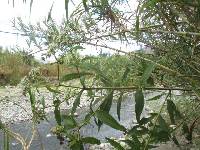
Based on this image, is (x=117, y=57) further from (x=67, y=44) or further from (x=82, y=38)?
(x=67, y=44)

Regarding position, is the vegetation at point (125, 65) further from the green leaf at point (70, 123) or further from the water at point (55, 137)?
the water at point (55, 137)

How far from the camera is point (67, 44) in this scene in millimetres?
1383

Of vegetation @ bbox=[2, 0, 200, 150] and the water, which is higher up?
vegetation @ bbox=[2, 0, 200, 150]

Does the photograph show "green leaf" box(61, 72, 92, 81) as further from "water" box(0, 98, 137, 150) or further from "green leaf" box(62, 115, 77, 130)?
"water" box(0, 98, 137, 150)

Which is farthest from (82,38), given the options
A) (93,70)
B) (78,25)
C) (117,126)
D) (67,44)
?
(117,126)

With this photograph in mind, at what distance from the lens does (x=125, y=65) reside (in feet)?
6.16

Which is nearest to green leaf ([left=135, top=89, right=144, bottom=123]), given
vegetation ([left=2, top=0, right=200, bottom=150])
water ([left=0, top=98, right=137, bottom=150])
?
vegetation ([left=2, top=0, right=200, bottom=150])

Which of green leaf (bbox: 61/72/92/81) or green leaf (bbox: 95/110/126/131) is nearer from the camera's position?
green leaf (bbox: 95/110/126/131)

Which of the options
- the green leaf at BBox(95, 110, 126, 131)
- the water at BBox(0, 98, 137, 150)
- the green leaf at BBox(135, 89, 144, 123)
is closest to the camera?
the green leaf at BBox(95, 110, 126, 131)

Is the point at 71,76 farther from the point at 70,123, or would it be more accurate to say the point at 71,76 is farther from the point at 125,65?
the point at 125,65

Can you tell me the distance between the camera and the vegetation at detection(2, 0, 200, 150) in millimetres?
1240

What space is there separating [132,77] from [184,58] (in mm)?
231

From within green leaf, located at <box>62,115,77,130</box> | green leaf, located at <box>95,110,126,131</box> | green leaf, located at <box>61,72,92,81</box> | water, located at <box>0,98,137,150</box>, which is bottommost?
water, located at <box>0,98,137,150</box>

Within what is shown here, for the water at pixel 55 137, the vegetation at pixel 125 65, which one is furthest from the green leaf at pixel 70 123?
the water at pixel 55 137
